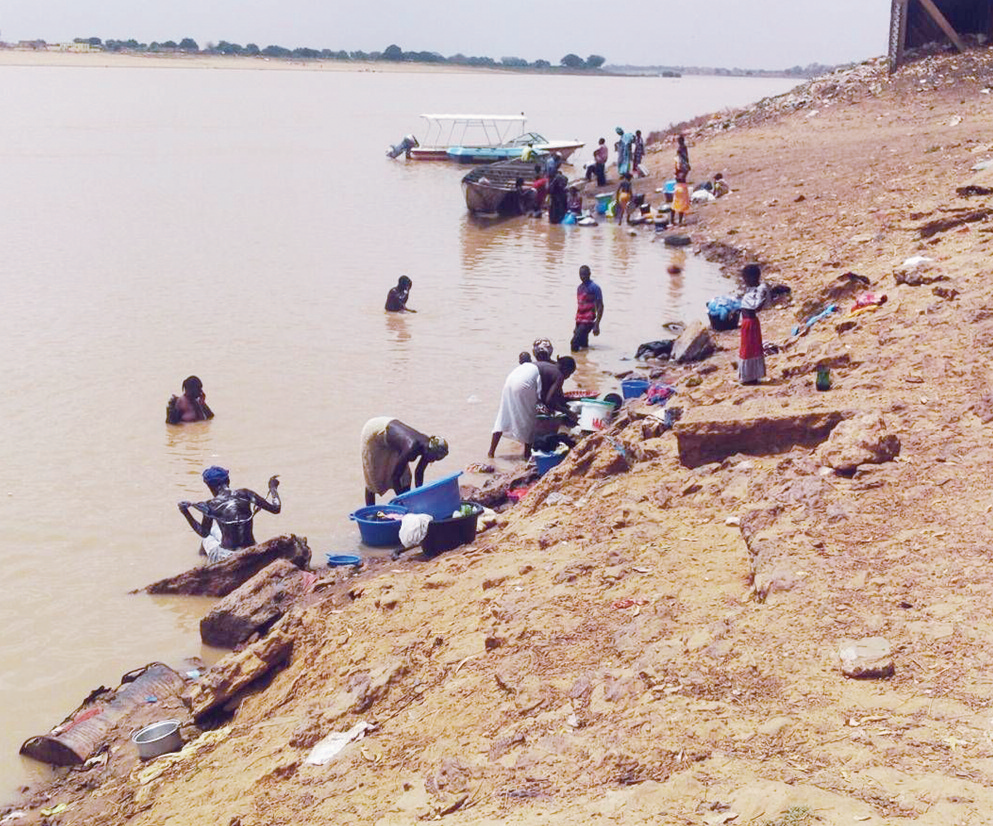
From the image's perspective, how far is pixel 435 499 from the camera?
8391 mm

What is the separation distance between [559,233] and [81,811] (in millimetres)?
19960

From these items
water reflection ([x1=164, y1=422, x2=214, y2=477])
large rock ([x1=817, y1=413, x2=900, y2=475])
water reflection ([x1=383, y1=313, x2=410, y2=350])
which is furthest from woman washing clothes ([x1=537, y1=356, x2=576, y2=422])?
water reflection ([x1=383, y1=313, x2=410, y2=350])

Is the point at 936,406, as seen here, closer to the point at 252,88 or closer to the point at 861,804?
the point at 861,804

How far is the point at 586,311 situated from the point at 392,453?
5342 millimetres

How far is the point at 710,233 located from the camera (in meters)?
21.4

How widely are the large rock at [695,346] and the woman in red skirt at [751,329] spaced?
2817 mm

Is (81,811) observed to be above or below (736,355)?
below

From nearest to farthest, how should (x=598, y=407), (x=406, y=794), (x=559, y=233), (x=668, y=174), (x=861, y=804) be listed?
(x=861, y=804)
(x=406, y=794)
(x=598, y=407)
(x=559, y=233)
(x=668, y=174)

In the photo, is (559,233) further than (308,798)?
Yes

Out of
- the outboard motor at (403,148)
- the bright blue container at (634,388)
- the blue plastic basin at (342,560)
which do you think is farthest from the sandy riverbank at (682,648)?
the outboard motor at (403,148)

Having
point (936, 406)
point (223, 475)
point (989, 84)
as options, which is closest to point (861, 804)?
point (936, 406)

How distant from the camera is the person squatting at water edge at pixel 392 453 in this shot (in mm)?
8703

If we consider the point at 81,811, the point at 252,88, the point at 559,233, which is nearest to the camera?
the point at 81,811

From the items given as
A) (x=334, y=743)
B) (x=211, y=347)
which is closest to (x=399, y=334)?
(x=211, y=347)
